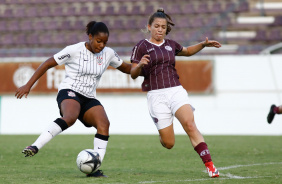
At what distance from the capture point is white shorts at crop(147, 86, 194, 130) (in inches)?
264

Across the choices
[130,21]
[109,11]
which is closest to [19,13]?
[109,11]

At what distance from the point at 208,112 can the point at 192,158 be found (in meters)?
6.50

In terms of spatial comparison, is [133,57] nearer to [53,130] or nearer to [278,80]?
[53,130]

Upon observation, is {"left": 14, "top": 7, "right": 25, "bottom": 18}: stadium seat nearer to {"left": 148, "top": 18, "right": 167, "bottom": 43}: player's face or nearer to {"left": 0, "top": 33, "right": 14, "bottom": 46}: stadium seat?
{"left": 0, "top": 33, "right": 14, "bottom": 46}: stadium seat

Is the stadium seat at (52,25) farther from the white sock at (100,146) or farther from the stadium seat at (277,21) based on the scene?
the white sock at (100,146)

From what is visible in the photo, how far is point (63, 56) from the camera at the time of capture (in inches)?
268

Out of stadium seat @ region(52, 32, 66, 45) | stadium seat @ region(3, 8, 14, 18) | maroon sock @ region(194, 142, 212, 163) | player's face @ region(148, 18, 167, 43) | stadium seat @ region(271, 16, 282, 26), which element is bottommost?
maroon sock @ region(194, 142, 212, 163)

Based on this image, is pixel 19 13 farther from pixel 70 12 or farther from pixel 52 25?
pixel 70 12

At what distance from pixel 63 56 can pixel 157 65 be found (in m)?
1.14

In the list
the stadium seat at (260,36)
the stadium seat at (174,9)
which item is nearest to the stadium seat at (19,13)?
the stadium seat at (174,9)

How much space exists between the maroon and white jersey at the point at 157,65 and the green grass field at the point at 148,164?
3.61ft

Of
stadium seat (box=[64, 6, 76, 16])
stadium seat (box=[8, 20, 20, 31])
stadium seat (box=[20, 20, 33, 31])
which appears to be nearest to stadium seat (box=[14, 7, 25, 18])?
stadium seat (box=[8, 20, 20, 31])

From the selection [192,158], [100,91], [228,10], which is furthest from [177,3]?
[192,158]

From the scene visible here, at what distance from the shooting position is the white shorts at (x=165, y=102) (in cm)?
670
